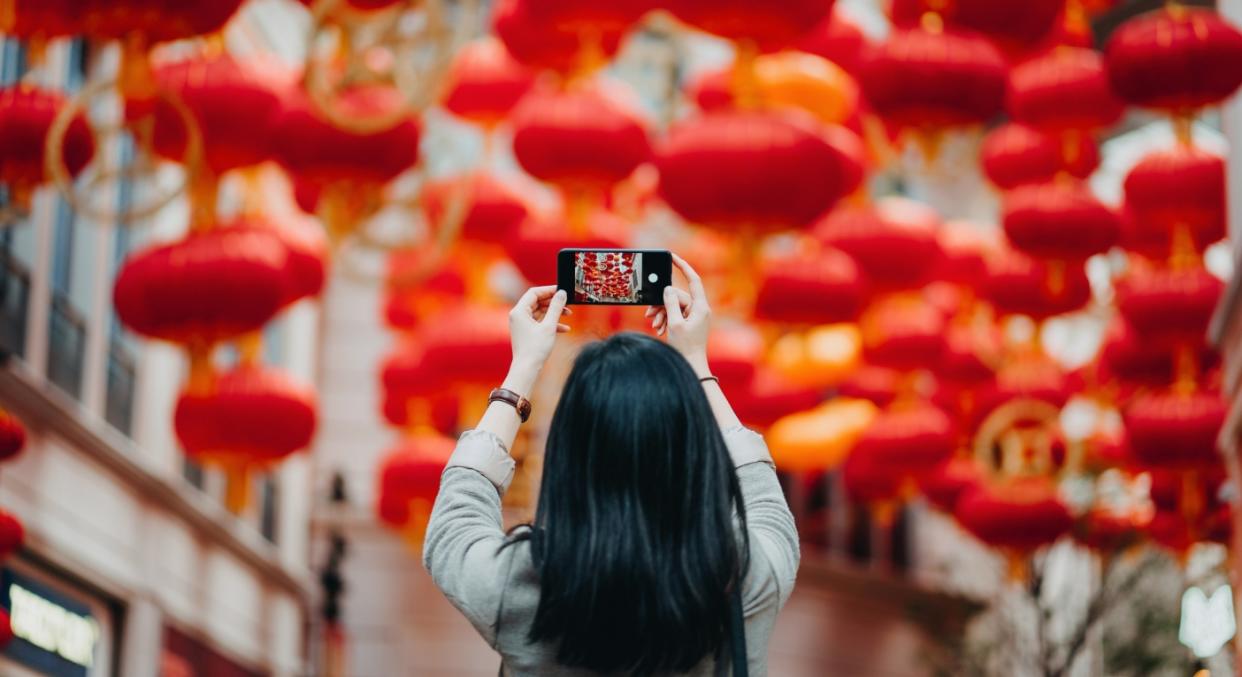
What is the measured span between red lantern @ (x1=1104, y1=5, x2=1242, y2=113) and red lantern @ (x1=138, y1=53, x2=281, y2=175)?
3216 mm

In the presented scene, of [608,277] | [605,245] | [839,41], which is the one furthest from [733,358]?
[608,277]

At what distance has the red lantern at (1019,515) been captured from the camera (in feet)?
37.9

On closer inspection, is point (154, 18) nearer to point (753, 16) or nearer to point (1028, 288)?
point (753, 16)

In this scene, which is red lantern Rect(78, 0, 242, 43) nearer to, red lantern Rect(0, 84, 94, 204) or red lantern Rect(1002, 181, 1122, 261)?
red lantern Rect(0, 84, 94, 204)

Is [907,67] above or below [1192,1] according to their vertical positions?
below

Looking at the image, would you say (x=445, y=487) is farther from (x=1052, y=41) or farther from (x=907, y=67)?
(x=1052, y=41)

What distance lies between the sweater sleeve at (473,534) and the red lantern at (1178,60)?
5558mm

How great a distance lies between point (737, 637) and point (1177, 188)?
674 cm

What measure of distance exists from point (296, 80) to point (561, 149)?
1.09 m

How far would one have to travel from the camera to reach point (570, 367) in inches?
120

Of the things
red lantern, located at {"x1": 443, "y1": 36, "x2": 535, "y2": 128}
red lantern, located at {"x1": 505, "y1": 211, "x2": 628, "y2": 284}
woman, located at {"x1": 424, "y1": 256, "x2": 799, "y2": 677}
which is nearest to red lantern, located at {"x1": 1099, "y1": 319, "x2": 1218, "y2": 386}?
red lantern, located at {"x1": 505, "y1": 211, "x2": 628, "y2": 284}

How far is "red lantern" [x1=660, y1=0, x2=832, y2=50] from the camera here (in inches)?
281

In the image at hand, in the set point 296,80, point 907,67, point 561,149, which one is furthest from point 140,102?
point 907,67

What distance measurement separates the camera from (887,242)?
33.2 ft
